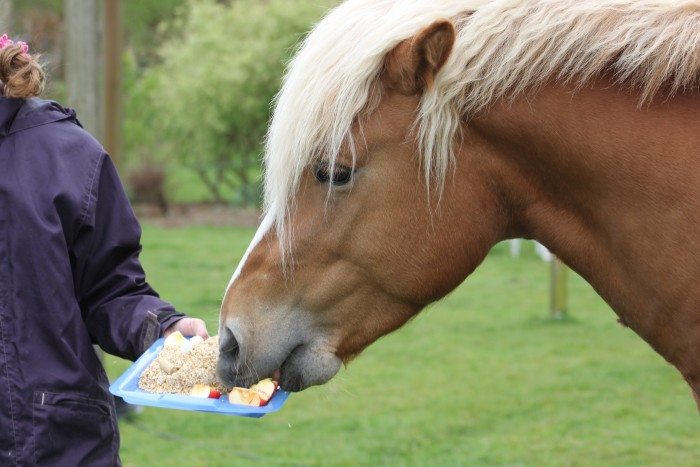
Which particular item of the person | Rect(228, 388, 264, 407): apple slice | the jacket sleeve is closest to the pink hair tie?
the person

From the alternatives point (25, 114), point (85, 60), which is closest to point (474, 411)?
point (85, 60)

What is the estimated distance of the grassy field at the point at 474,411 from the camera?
4969 mm

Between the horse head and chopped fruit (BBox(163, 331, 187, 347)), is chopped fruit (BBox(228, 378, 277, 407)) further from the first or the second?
chopped fruit (BBox(163, 331, 187, 347))

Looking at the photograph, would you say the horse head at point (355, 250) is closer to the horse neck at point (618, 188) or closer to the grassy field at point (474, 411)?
the horse neck at point (618, 188)

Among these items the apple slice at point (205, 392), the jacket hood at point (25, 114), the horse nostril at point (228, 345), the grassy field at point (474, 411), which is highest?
the jacket hood at point (25, 114)

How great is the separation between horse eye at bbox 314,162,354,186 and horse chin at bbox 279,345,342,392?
429 mm

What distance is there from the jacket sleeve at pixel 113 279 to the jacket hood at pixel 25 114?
0.63 feet

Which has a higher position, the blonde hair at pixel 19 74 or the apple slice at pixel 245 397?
the blonde hair at pixel 19 74

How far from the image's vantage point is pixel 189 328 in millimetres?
2494

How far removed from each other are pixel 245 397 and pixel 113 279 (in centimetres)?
62

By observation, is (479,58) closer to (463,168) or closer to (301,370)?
(463,168)

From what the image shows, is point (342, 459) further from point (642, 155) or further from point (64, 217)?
point (642, 155)

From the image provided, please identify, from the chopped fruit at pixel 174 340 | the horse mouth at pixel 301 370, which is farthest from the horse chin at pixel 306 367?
the chopped fruit at pixel 174 340

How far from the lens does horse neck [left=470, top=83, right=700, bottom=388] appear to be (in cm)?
196
